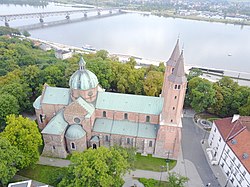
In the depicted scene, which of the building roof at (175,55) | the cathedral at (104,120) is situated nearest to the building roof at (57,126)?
the cathedral at (104,120)

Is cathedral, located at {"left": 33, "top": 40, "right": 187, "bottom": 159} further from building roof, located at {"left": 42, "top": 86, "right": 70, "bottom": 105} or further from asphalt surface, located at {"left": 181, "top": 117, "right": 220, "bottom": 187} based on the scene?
asphalt surface, located at {"left": 181, "top": 117, "right": 220, "bottom": 187}

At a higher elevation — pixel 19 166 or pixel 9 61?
pixel 9 61

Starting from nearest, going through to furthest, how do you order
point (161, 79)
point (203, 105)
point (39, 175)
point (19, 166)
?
point (19, 166) → point (39, 175) → point (203, 105) → point (161, 79)

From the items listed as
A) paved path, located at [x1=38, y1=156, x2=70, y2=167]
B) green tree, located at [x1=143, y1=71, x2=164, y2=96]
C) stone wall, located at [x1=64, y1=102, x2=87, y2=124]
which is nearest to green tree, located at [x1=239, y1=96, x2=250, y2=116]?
green tree, located at [x1=143, y1=71, x2=164, y2=96]

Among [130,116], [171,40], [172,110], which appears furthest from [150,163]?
[171,40]

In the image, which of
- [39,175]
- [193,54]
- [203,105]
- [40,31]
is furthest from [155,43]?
[39,175]

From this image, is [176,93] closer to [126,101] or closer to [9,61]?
[126,101]

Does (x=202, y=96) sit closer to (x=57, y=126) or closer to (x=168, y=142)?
(x=168, y=142)
